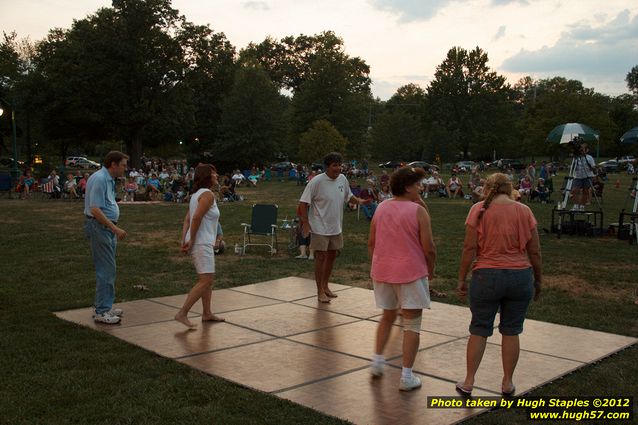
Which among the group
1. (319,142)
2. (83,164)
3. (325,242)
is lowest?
(325,242)

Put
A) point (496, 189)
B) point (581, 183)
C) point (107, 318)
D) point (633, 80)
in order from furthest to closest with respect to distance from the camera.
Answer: point (633, 80), point (581, 183), point (107, 318), point (496, 189)

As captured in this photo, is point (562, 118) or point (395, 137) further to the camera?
point (395, 137)

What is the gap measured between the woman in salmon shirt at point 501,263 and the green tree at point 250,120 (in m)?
54.1

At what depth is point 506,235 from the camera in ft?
15.1

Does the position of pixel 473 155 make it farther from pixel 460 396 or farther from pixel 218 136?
pixel 460 396

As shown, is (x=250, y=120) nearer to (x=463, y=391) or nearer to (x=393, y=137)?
(x=393, y=137)

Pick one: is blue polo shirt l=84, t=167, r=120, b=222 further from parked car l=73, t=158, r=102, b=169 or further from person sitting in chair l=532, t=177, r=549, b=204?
parked car l=73, t=158, r=102, b=169

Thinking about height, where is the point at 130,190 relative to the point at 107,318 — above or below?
above

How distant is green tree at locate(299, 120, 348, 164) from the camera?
54.6m

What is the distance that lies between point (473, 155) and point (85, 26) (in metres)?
54.8

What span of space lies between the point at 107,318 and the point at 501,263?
14.7ft

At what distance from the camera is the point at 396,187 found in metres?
5.00

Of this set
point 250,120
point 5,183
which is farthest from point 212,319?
point 250,120

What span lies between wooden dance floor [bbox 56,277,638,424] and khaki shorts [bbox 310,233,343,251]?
2.50ft
